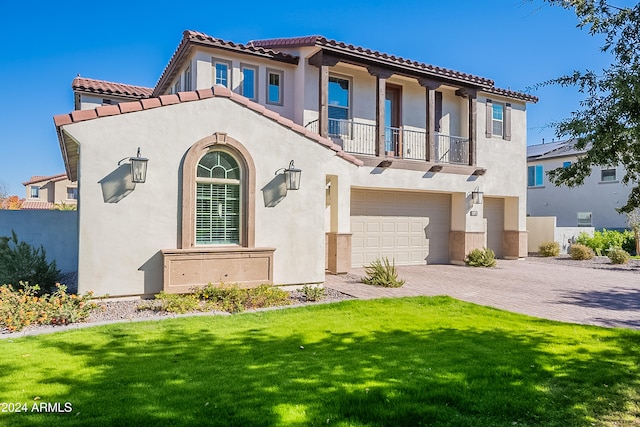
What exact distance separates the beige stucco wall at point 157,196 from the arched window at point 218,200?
19.4 inches

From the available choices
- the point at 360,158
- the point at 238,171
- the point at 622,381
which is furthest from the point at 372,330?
the point at 360,158

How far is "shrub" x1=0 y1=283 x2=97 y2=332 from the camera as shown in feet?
23.3

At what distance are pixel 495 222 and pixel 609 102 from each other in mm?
16274

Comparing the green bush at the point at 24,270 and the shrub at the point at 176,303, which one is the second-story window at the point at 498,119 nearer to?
the shrub at the point at 176,303

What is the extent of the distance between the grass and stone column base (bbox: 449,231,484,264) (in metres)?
9.97

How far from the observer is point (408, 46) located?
19.7 metres

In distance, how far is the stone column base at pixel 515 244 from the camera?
19.7 metres

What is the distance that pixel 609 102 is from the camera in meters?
4.88

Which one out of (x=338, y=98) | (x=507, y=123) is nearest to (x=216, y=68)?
(x=338, y=98)

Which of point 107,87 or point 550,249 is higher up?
point 107,87

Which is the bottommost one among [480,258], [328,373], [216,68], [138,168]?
[328,373]

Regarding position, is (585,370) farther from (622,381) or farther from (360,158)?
(360,158)

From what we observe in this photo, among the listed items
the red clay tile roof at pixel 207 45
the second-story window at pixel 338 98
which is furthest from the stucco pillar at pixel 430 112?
the red clay tile roof at pixel 207 45

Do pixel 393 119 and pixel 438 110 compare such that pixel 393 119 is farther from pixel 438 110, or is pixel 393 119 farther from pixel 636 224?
pixel 636 224
